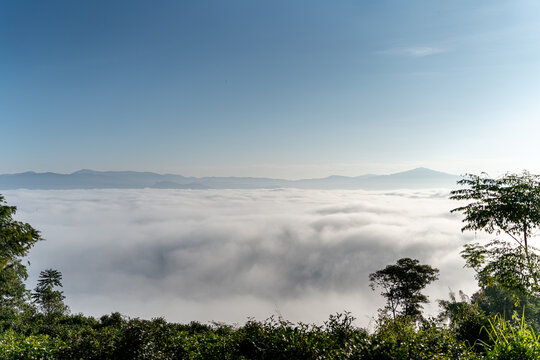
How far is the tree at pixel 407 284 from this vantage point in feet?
89.3

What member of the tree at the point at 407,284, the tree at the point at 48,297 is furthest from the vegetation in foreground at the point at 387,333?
the tree at the point at 48,297

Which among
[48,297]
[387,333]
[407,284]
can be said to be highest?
[387,333]

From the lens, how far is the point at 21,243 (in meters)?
16.2

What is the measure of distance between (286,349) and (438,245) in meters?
174

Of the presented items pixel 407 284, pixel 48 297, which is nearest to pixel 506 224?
pixel 407 284

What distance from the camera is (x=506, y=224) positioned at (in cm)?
1144

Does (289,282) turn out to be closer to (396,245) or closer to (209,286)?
(209,286)

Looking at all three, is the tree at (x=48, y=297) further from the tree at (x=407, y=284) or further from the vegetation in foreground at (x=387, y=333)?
the tree at (x=407, y=284)

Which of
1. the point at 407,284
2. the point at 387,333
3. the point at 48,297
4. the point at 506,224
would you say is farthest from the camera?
the point at 48,297

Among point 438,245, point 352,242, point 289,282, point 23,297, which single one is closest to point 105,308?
point 289,282

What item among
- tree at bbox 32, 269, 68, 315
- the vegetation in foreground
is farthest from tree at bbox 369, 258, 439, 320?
tree at bbox 32, 269, 68, 315

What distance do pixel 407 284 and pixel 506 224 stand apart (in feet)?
61.6

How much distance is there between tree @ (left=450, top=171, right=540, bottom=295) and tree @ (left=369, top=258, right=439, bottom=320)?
16.5 m

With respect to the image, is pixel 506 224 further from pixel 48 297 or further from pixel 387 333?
pixel 48 297
